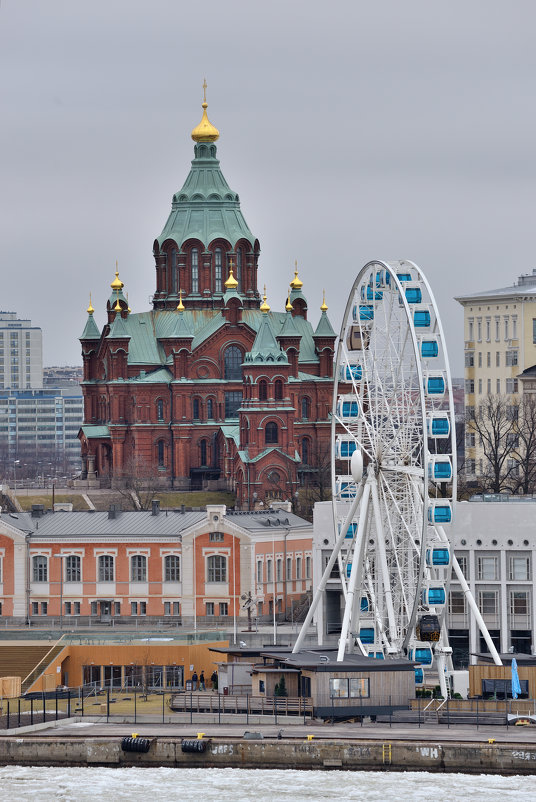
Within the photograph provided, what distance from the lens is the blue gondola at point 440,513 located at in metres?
97.0

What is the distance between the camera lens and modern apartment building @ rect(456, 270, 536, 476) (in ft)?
583

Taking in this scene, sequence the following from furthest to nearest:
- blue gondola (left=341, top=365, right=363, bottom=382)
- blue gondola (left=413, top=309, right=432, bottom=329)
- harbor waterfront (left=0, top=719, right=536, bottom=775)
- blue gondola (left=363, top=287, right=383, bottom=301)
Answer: blue gondola (left=341, top=365, right=363, bottom=382) < blue gondola (left=363, top=287, right=383, bottom=301) < blue gondola (left=413, top=309, right=432, bottom=329) < harbor waterfront (left=0, top=719, right=536, bottom=775)

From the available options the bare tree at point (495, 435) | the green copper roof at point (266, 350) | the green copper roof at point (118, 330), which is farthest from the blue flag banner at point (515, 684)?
the green copper roof at point (118, 330)

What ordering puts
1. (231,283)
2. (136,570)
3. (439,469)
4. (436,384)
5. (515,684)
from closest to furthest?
(515,684) < (439,469) < (436,384) < (136,570) < (231,283)

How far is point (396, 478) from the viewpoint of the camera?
331 feet

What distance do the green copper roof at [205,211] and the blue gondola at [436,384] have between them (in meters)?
97.5

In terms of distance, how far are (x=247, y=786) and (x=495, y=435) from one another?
260ft

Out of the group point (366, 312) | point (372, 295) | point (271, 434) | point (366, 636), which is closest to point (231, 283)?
point (271, 434)

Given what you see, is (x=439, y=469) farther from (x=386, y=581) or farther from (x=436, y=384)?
(x=386, y=581)

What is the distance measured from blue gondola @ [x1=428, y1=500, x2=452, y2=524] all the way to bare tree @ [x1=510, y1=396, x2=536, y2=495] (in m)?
52.0

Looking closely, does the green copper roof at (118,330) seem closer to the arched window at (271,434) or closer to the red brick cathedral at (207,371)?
the red brick cathedral at (207,371)

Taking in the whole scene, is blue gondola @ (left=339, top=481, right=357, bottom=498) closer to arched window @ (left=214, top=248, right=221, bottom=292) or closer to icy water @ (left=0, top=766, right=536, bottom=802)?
icy water @ (left=0, top=766, right=536, bottom=802)

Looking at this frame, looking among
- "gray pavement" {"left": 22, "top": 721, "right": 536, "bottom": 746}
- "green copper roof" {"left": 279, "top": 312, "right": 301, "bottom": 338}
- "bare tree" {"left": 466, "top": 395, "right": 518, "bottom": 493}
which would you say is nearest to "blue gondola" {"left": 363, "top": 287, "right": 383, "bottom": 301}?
"gray pavement" {"left": 22, "top": 721, "right": 536, "bottom": 746}

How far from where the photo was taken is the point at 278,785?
84.4 metres
